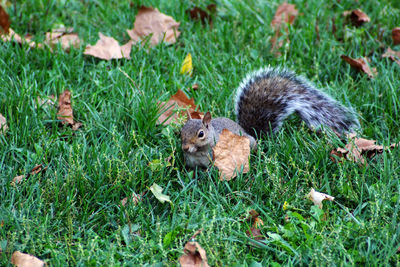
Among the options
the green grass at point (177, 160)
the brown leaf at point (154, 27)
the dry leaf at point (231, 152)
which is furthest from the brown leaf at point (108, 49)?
the dry leaf at point (231, 152)

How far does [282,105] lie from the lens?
280 centimetres

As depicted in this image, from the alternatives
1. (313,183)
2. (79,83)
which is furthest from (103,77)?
(313,183)

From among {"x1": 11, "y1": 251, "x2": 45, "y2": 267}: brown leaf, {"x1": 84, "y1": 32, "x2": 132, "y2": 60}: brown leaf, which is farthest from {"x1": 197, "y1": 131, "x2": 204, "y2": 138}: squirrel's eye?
{"x1": 84, "y1": 32, "x2": 132, "y2": 60}: brown leaf

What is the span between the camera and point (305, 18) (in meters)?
3.89

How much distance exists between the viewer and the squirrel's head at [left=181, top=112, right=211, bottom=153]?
2.49m

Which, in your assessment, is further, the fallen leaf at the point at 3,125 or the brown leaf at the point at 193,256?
the fallen leaf at the point at 3,125

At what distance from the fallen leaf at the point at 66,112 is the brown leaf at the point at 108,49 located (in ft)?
1.59

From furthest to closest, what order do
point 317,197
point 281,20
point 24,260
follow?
point 281,20 → point 317,197 → point 24,260

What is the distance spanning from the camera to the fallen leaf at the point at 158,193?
227 cm

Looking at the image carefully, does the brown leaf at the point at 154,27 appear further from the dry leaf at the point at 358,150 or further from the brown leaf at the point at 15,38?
the dry leaf at the point at 358,150

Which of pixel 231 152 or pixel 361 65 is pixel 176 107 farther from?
pixel 361 65

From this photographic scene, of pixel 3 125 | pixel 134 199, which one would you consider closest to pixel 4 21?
pixel 3 125

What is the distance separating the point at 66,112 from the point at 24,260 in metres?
1.14

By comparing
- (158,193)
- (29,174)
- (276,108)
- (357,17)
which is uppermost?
(357,17)
